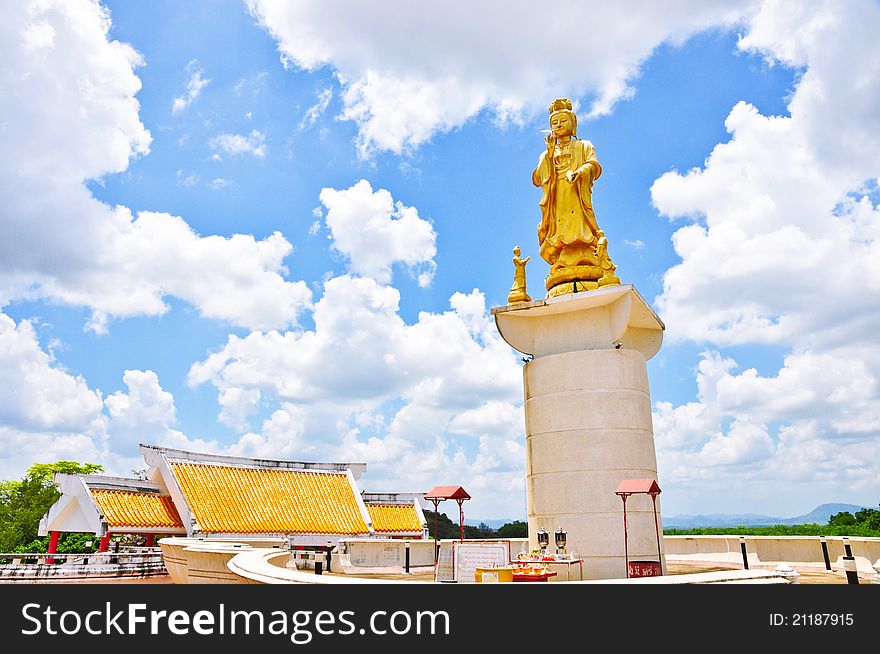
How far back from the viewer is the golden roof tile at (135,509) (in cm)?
2464

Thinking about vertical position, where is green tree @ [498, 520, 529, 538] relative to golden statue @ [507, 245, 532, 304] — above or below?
below

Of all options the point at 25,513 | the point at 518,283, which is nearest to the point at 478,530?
the point at 518,283

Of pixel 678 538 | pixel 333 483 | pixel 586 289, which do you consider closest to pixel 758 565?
pixel 678 538

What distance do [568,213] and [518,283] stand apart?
8.35 ft

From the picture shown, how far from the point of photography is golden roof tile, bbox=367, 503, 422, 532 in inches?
1253

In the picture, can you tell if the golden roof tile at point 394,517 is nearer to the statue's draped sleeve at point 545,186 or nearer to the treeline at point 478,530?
the treeline at point 478,530

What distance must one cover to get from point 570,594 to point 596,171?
14.7m

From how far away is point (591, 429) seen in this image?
54.8ft

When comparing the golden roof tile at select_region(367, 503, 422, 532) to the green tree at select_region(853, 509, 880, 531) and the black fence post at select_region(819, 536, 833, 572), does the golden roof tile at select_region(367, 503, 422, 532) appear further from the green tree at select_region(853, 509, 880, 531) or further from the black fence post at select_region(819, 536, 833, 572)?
the green tree at select_region(853, 509, 880, 531)

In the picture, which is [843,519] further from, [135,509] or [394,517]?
[135,509]

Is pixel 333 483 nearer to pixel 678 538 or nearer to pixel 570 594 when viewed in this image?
pixel 678 538

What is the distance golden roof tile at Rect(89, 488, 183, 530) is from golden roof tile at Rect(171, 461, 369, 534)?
1.12m

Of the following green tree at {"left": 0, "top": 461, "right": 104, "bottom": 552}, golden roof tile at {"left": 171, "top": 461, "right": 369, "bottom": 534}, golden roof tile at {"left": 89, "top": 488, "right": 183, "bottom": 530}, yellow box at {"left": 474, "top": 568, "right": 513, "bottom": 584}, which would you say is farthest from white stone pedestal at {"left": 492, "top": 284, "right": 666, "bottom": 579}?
green tree at {"left": 0, "top": 461, "right": 104, "bottom": 552}

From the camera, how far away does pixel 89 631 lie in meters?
7.16
